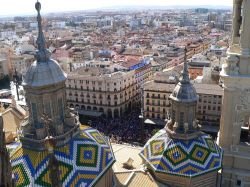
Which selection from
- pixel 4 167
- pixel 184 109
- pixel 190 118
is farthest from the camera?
pixel 190 118

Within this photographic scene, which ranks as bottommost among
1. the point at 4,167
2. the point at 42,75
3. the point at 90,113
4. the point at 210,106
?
the point at 90,113

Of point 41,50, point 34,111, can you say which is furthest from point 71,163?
point 41,50

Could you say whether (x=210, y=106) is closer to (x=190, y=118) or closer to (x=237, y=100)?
(x=190, y=118)

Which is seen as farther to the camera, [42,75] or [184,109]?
[184,109]

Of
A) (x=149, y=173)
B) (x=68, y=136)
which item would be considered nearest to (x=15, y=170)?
(x=68, y=136)

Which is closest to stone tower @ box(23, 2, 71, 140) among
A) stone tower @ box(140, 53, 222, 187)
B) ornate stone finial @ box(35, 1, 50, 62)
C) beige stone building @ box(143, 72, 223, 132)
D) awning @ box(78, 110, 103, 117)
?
ornate stone finial @ box(35, 1, 50, 62)

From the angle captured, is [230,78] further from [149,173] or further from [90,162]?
[90,162]
